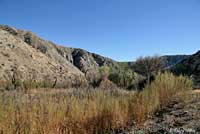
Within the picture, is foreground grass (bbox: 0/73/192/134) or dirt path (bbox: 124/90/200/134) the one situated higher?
foreground grass (bbox: 0/73/192/134)

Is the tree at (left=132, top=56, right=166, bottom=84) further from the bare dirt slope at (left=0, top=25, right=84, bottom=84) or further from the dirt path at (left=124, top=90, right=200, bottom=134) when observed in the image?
the dirt path at (left=124, top=90, right=200, bottom=134)

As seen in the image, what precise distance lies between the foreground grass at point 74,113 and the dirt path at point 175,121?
1.30ft

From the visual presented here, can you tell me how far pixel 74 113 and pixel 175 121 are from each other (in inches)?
120

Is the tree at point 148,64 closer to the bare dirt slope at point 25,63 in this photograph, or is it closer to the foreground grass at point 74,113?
the bare dirt slope at point 25,63

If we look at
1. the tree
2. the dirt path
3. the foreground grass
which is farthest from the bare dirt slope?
the foreground grass

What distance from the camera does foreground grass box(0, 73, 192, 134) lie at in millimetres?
6102

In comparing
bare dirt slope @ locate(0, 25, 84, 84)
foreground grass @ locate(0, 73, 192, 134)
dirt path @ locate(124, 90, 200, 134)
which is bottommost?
dirt path @ locate(124, 90, 200, 134)

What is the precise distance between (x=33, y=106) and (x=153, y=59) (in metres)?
60.0

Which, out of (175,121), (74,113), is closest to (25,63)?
(175,121)

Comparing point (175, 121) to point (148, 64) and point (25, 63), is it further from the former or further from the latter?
point (148, 64)

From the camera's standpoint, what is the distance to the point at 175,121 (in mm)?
9062

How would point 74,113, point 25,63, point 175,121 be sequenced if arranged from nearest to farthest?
point 74,113 < point 175,121 < point 25,63

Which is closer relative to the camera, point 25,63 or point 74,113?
point 74,113

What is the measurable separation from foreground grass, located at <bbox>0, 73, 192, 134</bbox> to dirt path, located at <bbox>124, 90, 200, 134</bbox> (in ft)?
1.30
